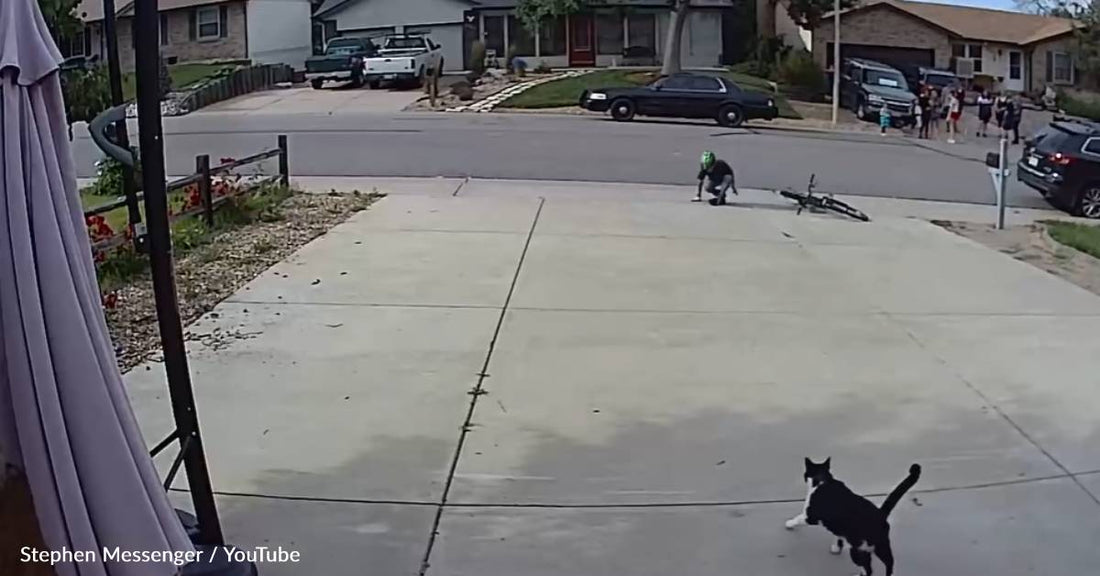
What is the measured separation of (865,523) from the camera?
177 inches

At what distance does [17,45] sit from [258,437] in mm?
3299

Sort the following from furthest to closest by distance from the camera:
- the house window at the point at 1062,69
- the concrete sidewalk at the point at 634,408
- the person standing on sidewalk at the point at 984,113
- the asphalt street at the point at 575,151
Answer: the house window at the point at 1062,69 < the person standing on sidewalk at the point at 984,113 < the asphalt street at the point at 575,151 < the concrete sidewalk at the point at 634,408

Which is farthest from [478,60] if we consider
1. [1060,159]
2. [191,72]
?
[1060,159]

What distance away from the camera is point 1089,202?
20.8 metres

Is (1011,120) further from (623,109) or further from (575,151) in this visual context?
(575,151)

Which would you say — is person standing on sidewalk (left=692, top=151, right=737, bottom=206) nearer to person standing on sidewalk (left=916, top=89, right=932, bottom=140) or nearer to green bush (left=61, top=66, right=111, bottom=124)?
green bush (left=61, top=66, right=111, bottom=124)

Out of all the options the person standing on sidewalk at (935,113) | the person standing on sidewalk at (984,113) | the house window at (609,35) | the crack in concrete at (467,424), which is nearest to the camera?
the crack in concrete at (467,424)

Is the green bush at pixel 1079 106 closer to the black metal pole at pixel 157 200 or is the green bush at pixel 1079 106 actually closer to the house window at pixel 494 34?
the house window at pixel 494 34

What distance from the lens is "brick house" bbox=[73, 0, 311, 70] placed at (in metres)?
46.3

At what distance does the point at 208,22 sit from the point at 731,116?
81.6ft

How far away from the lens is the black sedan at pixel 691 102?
30.6m

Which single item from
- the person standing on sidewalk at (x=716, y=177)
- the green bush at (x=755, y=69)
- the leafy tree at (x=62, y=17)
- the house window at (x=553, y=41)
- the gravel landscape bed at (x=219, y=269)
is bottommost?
the gravel landscape bed at (x=219, y=269)

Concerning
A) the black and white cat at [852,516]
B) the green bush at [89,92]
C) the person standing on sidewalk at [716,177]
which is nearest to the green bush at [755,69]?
the person standing on sidewalk at [716,177]

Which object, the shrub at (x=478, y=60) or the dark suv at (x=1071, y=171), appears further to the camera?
the shrub at (x=478, y=60)
